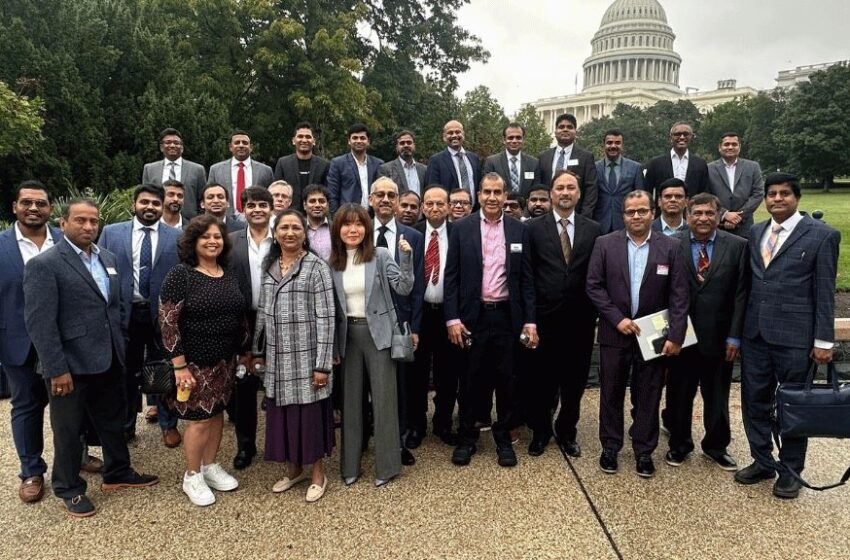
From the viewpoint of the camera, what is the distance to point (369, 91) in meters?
21.1

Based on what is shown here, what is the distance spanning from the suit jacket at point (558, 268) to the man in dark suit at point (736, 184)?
3.21m

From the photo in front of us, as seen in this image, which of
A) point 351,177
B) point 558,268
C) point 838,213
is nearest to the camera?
point 558,268

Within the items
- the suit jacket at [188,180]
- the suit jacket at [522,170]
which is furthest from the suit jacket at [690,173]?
the suit jacket at [188,180]

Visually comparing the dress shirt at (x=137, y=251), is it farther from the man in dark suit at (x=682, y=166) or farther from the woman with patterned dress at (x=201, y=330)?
the man in dark suit at (x=682, y=166)

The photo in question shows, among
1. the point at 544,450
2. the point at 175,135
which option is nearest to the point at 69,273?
the point at 175,135

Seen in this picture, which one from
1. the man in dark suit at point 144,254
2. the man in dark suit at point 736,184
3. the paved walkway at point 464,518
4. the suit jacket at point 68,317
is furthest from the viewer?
the man in dark suit at point 736,184

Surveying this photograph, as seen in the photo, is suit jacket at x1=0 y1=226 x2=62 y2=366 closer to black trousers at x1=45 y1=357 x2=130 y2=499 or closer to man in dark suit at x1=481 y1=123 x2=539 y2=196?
black trousers at x1=45 y1=357 x2=130 y2=499

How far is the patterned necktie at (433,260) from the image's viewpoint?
15.8ft

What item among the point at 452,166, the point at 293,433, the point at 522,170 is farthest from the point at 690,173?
the point at 293,433

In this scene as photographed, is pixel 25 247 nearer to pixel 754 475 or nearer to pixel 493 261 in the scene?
pixel 493 261

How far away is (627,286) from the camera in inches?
170

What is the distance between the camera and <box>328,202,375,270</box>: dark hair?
4.05 meters

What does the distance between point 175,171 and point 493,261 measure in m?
3.91

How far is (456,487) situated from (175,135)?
487cm
